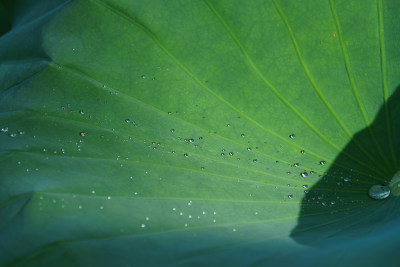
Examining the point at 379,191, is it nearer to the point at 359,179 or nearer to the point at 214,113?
the point at 359,179

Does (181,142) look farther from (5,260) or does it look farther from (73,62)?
(5,260)

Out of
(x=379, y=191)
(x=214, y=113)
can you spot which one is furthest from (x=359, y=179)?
(x=214, y=113)

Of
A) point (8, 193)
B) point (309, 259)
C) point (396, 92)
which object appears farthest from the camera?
point (396, 92)

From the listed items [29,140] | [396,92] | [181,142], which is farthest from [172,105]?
[396,92]
